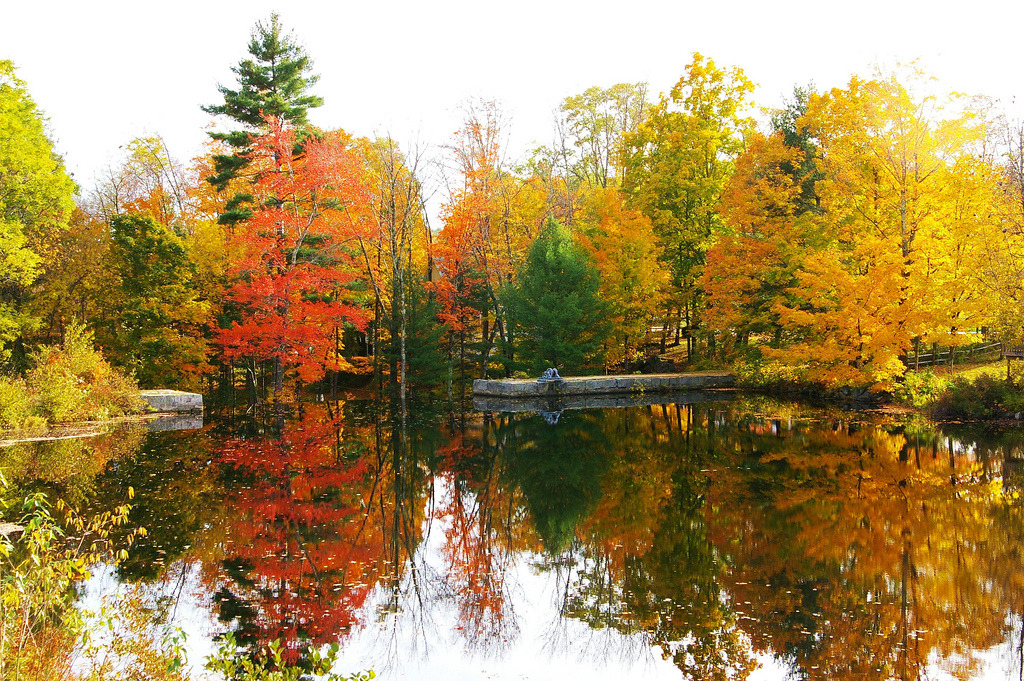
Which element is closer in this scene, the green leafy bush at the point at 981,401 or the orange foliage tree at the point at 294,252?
the green leafy bush at the point at 981,401

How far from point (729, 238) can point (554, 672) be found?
2257 cm

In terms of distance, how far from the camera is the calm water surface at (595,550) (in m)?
6.71

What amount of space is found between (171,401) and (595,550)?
17.3 m

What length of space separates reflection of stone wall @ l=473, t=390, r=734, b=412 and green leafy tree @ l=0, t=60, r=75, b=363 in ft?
51.0

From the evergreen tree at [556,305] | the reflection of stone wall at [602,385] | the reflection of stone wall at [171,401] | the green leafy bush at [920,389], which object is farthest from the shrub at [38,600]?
the evergreen tree at [556,305]

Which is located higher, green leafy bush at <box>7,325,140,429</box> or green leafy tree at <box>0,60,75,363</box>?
green leafy tree at <box>0,60,75,363</box>

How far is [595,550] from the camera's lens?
370 inches

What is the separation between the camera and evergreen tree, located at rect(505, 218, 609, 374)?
2734cm

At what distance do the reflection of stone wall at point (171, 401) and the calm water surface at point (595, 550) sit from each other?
544 centimetres

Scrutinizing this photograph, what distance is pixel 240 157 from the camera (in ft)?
86.5

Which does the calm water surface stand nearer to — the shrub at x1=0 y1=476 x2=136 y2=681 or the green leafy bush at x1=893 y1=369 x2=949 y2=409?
the shrub at x1=0 y1=476 x2=136 y2=681

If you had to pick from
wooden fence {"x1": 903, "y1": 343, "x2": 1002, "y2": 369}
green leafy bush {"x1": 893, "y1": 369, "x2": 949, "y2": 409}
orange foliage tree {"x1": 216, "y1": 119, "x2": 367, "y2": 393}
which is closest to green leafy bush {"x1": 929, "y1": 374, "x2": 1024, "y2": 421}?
green leafy bush {"x1": 893, "y1": 369, "x2": 949, "y2": 409}

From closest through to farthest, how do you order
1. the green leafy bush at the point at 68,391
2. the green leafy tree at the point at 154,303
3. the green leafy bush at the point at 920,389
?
the green leafy bush at the point at 68,391 < the green leafy bush at the point at 920,389 < the green leafy tree at the point at 154,303

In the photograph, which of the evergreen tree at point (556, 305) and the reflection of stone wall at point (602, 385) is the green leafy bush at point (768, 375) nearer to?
the reflection of stone wall at point (602, 385)
